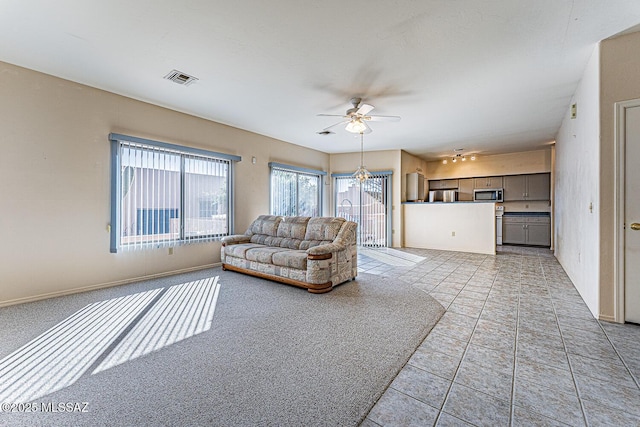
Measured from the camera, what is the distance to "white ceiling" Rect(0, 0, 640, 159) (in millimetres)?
2156

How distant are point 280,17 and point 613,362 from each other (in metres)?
3.63

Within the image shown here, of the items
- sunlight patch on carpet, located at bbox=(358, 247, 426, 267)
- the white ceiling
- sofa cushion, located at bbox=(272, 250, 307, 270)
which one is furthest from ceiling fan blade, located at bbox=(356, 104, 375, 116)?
sunlight patch on carpet, located at bbox=(358, 247, 426, 267)

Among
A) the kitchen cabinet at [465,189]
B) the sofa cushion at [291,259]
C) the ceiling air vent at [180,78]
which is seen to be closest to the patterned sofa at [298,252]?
the sofa cushion at [291,259]

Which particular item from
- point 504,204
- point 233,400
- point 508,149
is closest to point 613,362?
point 233,400

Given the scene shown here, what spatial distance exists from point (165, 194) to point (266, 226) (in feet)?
5.60

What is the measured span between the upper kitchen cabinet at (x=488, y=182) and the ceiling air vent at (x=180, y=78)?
8.11m

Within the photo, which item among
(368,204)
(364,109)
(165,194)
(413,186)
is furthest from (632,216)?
(165,194)

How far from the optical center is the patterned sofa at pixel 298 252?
3477mm

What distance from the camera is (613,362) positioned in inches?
73.9

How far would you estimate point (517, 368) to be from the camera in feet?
6.00

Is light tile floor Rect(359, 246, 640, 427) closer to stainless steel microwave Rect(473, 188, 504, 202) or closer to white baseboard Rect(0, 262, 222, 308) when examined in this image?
white baseboard Rect(0, 262, 222, 308)

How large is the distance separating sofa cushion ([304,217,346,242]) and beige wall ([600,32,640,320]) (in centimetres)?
293

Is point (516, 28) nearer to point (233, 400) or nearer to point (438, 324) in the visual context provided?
point (438, 324)

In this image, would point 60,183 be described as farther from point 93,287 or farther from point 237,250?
point 237,250
